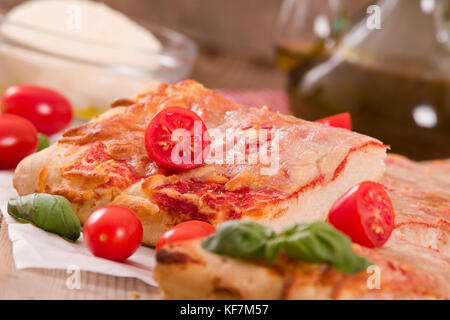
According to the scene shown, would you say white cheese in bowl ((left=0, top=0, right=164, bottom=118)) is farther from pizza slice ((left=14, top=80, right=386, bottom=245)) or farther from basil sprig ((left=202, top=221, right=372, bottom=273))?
basil sprig ((left=202, top=221, right=372, bottom=273))

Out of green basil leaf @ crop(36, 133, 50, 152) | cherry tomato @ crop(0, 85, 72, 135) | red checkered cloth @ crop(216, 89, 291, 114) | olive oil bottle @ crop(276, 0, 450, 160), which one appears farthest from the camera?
red checkered cloth @ crop(216, 89, 291, 114)

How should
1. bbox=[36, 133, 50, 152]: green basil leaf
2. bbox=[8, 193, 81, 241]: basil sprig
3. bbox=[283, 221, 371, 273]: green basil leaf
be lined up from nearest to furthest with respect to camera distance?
1. bbox=[283, 221, 371, 273]: green basil leaf
2. bbox=[8, 193, 81, 241]: basil sprig
3. bbox=[36, 133, 50, 152]: green basil leaf

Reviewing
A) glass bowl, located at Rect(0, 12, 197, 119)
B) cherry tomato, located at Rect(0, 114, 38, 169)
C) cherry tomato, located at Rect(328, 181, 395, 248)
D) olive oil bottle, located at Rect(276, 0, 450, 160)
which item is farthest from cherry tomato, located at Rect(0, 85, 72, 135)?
cherry tomato, located at Rect(328, 181, 395, 248)

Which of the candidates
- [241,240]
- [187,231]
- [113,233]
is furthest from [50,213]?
[241,240]

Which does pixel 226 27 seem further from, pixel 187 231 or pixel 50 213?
pixel 187 231

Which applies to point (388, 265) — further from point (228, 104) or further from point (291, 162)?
point (228, 104)

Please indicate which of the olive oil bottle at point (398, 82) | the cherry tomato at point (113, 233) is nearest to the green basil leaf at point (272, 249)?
the cherry tomato at point (113, 233)
